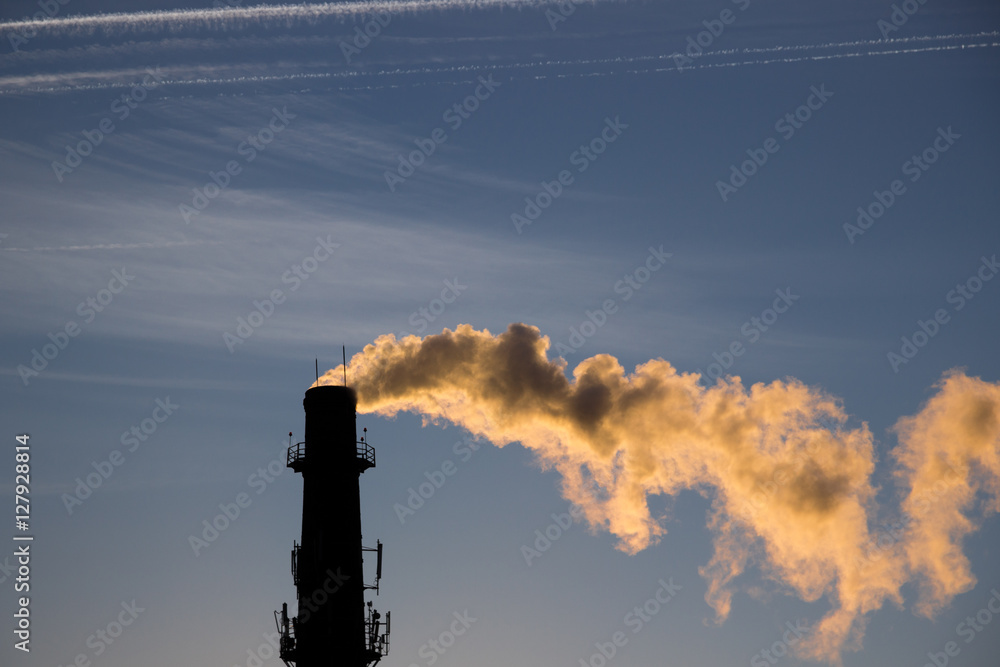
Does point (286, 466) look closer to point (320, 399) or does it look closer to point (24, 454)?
point (320, 399)

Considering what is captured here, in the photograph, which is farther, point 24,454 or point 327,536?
point 327,536

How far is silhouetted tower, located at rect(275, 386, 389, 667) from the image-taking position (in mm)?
51000

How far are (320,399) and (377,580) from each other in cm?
894

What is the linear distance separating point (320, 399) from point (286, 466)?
11.6ft

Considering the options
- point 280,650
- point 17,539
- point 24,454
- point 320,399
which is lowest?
point 280,650

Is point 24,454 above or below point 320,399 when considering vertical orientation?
below

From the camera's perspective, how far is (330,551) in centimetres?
5216

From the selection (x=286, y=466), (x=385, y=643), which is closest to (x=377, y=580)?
(x=385, y=643)

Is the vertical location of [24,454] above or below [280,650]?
above

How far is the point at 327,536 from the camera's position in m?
A: 52.3

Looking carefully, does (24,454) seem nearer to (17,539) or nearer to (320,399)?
(17,539)

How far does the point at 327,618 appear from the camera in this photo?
51.3 meters

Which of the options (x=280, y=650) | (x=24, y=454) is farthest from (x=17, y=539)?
(x=280, y=650)

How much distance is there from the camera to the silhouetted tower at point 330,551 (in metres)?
51.0
